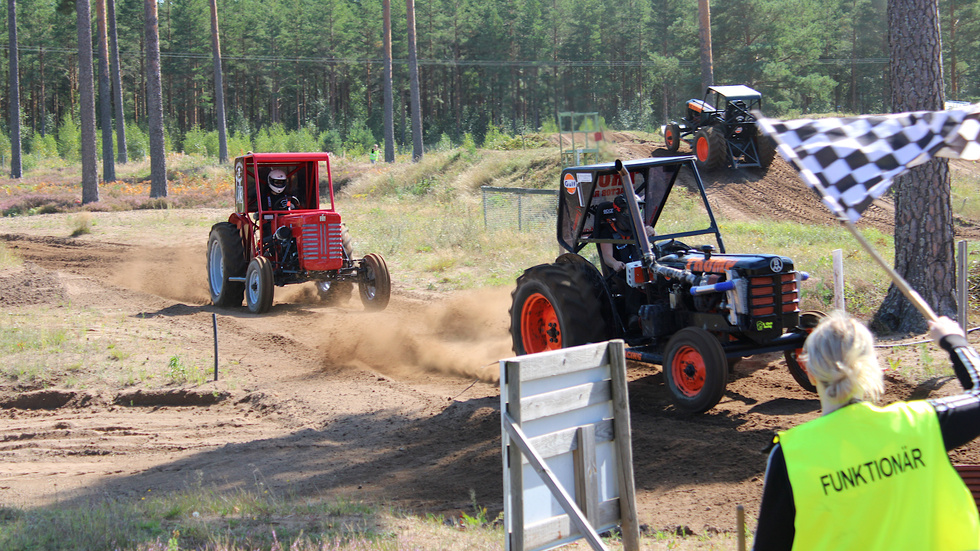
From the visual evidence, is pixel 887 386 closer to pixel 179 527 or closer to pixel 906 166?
pixel 906 166

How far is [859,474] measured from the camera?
215cm

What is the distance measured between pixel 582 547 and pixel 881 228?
17.1m

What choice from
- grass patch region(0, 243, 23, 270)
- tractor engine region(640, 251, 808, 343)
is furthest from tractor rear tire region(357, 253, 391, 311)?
grass patch region(0, 243, 23, 270)

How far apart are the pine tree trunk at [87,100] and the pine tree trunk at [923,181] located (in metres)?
25.0

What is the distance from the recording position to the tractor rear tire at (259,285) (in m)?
11.9

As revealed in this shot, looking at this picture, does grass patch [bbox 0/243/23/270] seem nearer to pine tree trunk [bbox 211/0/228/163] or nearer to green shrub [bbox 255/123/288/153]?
pine tree trunk [bbox 211/0/228/163]

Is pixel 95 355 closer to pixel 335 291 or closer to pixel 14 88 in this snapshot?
pixel 335 291

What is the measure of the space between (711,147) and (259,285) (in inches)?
557

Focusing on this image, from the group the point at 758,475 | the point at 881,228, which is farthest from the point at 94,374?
the point at 881,228

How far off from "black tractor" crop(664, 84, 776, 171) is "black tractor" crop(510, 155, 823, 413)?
48.7 feet

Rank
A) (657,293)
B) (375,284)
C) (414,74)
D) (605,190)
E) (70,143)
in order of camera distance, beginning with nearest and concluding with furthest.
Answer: (657,293)
(605,190)
(375,284)
(414,74)
(70,143)

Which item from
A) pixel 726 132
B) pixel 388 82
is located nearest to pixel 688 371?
pixel 726 132

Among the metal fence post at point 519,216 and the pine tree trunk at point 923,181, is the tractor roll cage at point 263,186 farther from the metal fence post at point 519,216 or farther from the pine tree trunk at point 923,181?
the pine tree trunk at point 923,181

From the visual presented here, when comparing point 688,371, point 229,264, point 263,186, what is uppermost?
point 263,186
